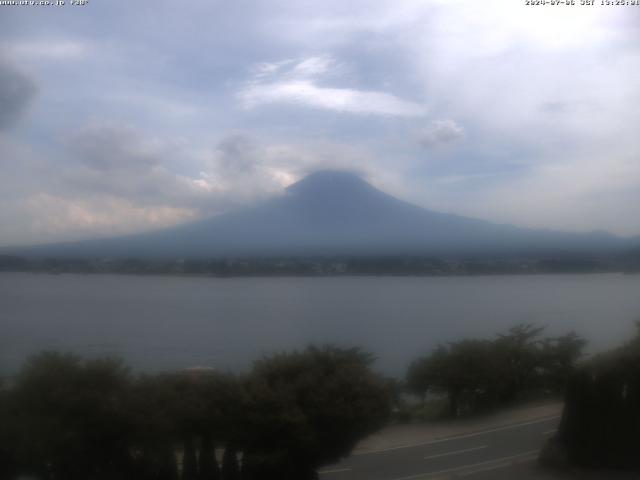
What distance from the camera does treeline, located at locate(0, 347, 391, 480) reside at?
691 centimetres

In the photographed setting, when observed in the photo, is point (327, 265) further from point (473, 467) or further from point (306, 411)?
point (473, 467)

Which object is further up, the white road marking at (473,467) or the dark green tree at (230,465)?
the dark green tree at (230,465)

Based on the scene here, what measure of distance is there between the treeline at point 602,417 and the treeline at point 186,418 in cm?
239

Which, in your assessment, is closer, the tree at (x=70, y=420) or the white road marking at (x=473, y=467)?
the tree at (x=70, y=420)

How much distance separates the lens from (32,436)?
6.74m

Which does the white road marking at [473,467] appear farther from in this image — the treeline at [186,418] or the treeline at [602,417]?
the treeline at [186,418]

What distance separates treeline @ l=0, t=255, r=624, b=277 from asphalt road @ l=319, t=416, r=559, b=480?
10.5 ft

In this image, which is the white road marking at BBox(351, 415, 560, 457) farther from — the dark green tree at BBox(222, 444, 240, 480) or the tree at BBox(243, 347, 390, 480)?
the dark green tree at BBox(222, 444, 240, 480)

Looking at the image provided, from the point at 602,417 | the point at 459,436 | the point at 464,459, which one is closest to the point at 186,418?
the point at 464,459

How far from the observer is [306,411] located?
25.6ft

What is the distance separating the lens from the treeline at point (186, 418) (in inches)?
272

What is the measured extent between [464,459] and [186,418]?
11.5ft

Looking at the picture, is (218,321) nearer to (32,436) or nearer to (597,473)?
(32,436)

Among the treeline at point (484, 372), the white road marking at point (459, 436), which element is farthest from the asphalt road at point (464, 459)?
the treeline at point (484, 372)
